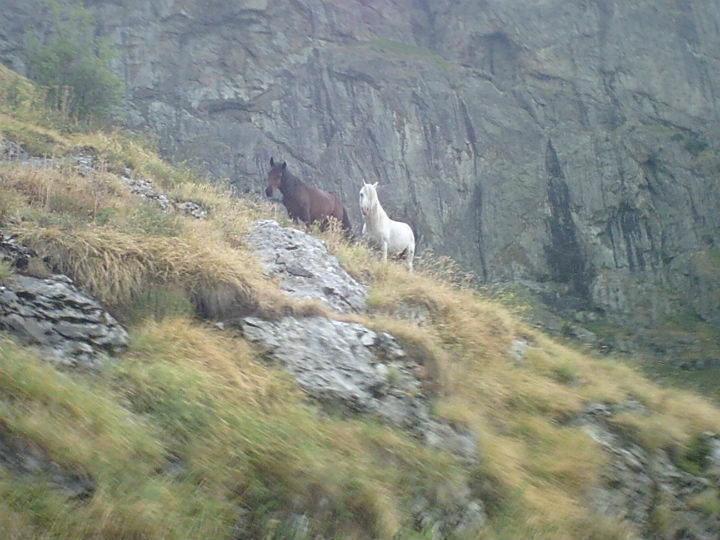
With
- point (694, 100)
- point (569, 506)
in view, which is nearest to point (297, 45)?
point (694, 100)

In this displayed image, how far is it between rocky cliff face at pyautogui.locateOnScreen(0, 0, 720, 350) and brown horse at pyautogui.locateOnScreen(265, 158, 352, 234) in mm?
10123

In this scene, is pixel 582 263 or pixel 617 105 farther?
pixel 617 105

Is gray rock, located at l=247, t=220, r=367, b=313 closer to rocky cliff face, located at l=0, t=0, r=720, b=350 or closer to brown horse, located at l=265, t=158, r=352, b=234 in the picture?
brown horse, located at l=265, t=158, r=352, b=234

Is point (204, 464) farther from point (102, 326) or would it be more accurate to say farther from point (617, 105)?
point (617, 105)

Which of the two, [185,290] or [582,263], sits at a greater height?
[582,263]

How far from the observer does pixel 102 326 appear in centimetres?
622

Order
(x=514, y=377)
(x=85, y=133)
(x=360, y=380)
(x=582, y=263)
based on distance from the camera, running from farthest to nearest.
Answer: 1. (x=582, y=263)
2. (x=85, y=133)
3. (x=514, y=377)
4. (x=360, y=380)

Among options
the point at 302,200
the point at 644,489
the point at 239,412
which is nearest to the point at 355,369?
the point at 239,412

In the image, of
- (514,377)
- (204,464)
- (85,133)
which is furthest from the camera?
(85,133)

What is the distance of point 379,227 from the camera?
13820 millimetres

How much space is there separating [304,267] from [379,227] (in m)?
4.26

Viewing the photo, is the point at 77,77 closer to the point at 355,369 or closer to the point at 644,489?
the point at 355,369

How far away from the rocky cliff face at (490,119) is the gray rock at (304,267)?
15.3 meters

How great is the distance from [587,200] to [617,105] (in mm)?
5260
